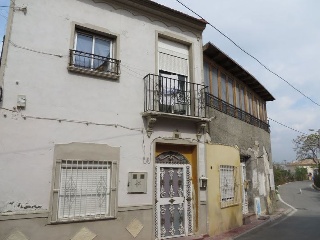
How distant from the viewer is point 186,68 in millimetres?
9680

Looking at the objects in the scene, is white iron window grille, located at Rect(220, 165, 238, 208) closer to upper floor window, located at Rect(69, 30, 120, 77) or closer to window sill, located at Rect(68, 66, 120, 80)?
window sill, located at Rect(68, 66, 120, 80)

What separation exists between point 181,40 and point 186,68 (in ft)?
3.22

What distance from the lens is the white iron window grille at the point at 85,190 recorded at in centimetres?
661

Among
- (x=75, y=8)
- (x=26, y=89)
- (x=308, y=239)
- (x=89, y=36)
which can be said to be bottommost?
(x=308, y=239)

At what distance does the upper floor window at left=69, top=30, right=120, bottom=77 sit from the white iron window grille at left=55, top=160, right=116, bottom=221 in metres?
2.52

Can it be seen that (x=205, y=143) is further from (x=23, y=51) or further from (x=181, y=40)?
(x=23, y=51)

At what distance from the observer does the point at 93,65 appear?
7676mm

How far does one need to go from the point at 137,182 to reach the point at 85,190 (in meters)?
1.45

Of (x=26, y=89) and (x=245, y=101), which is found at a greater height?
(x=245, y=101)

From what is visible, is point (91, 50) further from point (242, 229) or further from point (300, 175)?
point (300, 175)

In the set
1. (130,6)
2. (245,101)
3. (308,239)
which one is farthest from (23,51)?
(245,101)

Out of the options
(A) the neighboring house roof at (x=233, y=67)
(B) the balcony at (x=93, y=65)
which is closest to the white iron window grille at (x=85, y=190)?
(B) the balcony at (x=93, y=65)

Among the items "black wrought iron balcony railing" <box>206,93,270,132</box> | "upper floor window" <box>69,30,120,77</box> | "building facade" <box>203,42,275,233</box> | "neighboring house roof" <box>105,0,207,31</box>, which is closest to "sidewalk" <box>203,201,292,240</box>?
"building facade" <box>203,42,275,233</box>

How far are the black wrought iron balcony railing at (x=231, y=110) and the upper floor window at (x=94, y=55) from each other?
416 centimetres
